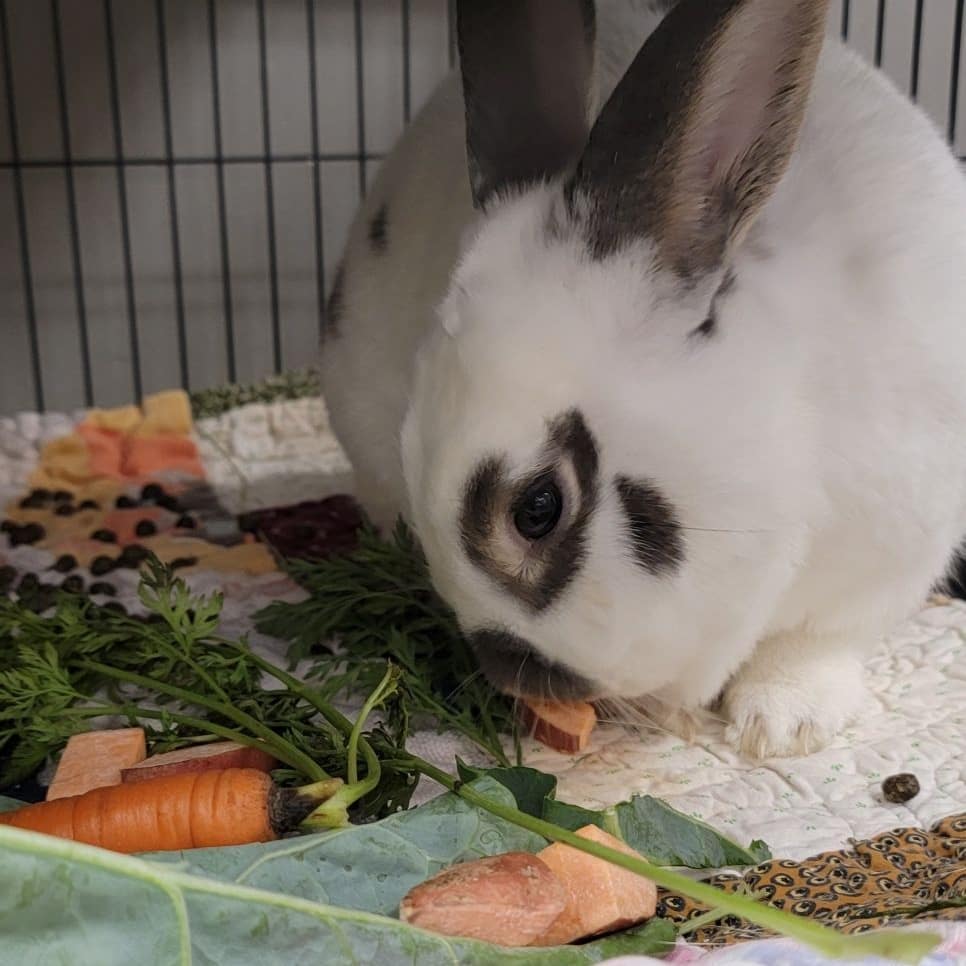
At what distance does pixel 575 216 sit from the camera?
108 cm

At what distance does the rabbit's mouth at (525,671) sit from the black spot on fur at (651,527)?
0.47ft

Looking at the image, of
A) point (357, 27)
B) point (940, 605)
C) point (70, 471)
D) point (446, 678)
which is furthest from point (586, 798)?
point (357, 27)

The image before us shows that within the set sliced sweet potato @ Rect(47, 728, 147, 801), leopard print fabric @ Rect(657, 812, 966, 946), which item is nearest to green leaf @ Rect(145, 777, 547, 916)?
leopard print fabric @ Rect(657, 812, 966, 946)

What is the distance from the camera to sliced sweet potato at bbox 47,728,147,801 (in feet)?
3.59

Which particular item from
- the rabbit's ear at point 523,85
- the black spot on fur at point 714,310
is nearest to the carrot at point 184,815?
the black spot on fur at point 714,310

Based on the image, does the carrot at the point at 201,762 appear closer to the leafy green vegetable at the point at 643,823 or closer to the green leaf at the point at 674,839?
the leafy green vegetable at the point at 643,823

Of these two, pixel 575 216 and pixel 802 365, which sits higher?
pixel 575 216

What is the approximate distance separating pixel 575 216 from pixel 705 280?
128 mm

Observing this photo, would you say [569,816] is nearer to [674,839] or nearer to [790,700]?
[674,839]

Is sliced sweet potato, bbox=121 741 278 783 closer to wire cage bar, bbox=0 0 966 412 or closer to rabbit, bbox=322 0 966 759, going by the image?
rabbit, bbox=322 0 966 759

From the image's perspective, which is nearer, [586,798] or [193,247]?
[586,798]

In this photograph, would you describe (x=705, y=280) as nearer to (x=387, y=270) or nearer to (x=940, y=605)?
(x=387, y=270)

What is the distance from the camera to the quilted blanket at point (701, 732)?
3.81ft

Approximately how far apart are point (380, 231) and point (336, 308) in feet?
0.49
